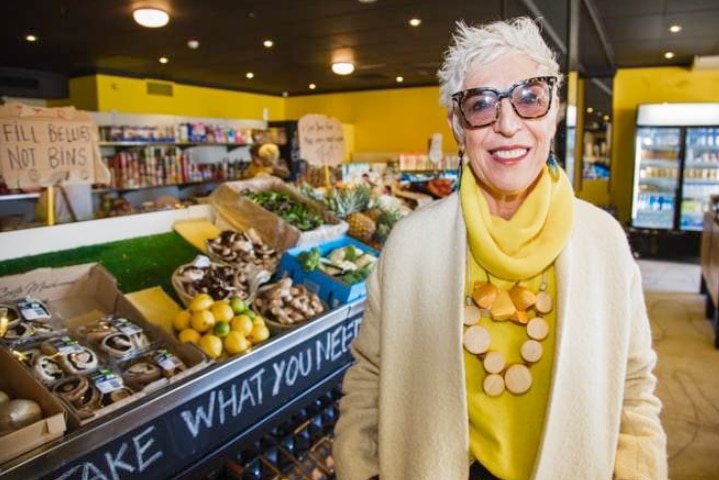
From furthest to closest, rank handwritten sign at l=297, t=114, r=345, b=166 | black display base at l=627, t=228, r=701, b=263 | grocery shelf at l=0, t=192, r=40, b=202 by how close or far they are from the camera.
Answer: black display base at l=627, t=228, r=701, b=263 → grocery shelf at l=0, t=192, r=40, b=202 → handwritten sign at l=297, t=114, r=345, b=166

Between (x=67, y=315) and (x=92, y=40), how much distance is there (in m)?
5.87

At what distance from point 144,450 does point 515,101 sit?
4.44 feet

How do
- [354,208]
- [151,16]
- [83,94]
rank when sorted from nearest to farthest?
[354,208] < [151,16] < [83,94]

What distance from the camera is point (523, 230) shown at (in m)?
1.04

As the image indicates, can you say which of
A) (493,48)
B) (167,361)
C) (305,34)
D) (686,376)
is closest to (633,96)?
(305,34)

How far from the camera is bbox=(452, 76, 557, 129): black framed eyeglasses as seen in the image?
1.03 metres

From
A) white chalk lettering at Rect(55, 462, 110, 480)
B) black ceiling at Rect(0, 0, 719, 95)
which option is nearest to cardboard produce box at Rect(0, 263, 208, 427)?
white chalk lettering at Rect(55, 462, 110, 480)

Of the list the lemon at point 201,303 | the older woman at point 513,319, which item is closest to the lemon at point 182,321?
the lemon at point 201,303

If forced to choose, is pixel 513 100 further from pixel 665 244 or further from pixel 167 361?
pixel 665 244

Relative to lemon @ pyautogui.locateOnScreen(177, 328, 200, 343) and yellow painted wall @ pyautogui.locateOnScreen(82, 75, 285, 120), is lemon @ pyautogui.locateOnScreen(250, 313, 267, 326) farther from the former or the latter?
yellow painted wall @ pyautogui.locateOnScreen(82, 75, 285, 120)

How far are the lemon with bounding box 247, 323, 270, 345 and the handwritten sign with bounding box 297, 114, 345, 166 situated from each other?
6.27ft

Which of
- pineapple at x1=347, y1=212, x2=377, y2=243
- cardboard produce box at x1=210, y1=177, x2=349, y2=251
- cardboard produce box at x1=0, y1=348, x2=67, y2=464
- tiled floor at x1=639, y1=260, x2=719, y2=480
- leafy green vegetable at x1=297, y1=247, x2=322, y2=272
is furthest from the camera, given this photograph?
pineapple at x1=347, y1=212, x2=377, y2=243

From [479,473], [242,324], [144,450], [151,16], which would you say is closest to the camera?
[479,473]

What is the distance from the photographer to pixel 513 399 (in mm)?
1058
